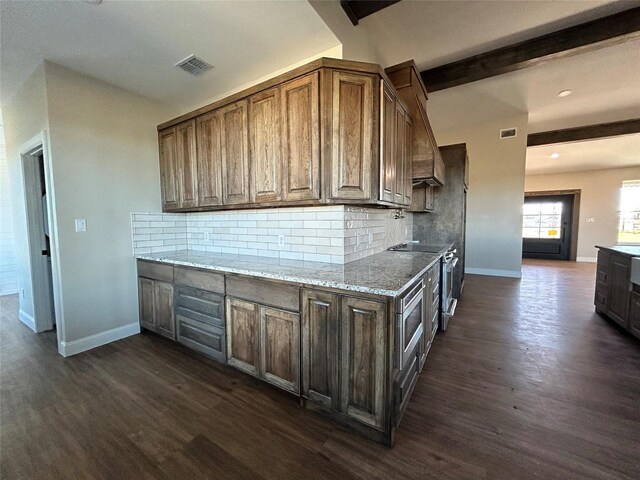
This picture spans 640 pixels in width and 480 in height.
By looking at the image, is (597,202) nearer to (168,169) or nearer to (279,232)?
(279,232)

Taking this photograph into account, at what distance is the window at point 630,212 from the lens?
25.1 ft

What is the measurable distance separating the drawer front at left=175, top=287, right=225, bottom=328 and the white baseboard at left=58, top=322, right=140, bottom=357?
0.95m

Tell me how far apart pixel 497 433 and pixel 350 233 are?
1637 mm

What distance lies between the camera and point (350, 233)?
2.26 meters

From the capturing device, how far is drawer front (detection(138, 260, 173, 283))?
8.38ft

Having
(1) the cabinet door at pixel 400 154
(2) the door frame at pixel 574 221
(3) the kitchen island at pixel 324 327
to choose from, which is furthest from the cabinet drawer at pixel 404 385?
(2) the door frame at pixel 574 221

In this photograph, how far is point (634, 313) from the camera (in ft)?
8.91

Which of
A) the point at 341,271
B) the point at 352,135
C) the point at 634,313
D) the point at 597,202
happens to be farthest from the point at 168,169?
the point at 597,202

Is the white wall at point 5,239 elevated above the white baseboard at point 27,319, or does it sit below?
above

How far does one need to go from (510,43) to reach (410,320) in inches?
154

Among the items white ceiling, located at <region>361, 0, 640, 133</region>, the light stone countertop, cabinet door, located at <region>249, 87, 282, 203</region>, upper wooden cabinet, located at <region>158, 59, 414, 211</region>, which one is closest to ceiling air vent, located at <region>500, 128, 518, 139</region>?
white ceiling, located at <region>361, 0, 640, 133</region>

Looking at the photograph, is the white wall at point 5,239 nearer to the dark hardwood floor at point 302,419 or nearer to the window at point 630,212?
the dark hardwood floor at point 302,419

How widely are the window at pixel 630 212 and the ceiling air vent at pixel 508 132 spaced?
570 centimetres

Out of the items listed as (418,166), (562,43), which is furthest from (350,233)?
(562,43)
